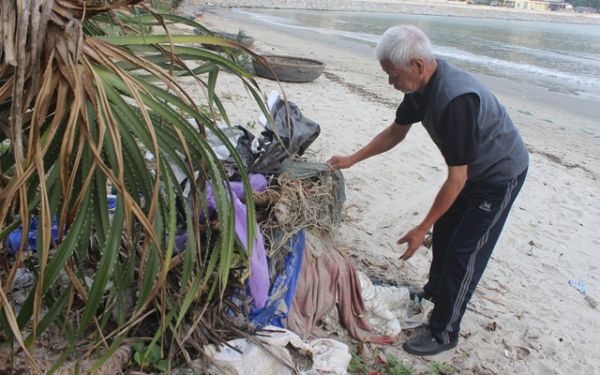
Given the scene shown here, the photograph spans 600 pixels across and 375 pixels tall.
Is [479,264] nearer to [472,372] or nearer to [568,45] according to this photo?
[472,372]

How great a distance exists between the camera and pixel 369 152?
3.14 m

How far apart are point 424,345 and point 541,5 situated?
87323 mm

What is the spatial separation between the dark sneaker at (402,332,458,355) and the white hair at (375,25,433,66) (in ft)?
4.76

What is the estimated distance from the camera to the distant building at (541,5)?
7719 cm

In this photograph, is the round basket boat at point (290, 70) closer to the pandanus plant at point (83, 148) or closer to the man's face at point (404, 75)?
the man's face at point (404, 75)

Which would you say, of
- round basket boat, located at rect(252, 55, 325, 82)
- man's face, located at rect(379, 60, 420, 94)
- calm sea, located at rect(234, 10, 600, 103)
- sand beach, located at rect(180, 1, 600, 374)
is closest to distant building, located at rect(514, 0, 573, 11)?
calm sea, located at rect(234, 10, 600, 103)

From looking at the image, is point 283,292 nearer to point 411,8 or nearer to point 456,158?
point 456,158

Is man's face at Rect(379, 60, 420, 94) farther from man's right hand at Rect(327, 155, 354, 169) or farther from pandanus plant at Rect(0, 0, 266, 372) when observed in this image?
pandanus plant at Rect(0, 0, 266, 372)

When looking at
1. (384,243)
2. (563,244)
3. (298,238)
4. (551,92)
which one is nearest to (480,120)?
(298,238)

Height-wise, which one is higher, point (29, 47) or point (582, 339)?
point (29, 47)

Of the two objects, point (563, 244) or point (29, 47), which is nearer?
point (29, 47)

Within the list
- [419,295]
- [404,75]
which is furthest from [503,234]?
[404,75]

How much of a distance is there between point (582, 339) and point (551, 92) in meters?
12.7

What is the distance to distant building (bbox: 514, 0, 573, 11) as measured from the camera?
7719 centimetres
